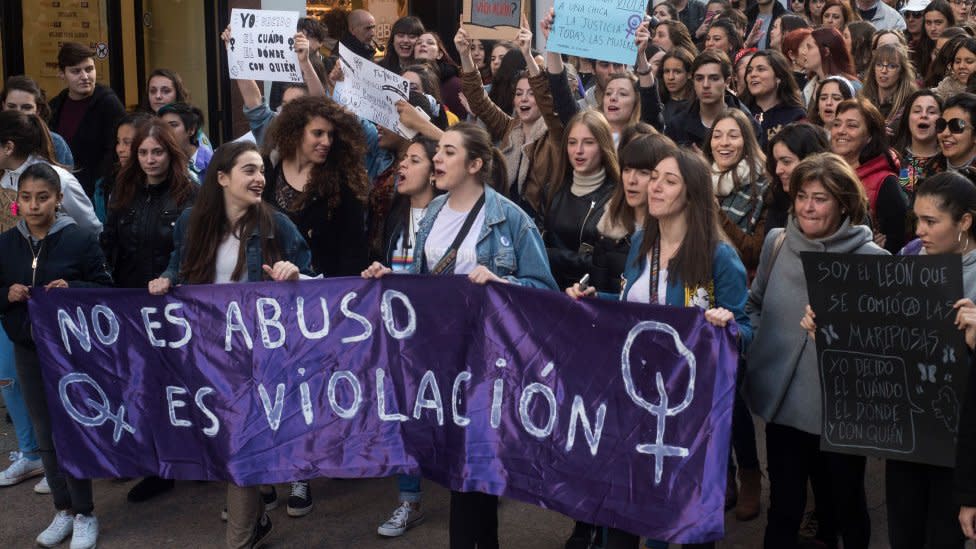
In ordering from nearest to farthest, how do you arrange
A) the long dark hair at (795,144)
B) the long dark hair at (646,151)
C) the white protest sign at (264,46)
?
the long dark hair at (646,151), the long dark hair at (795,144), the white protest sign at (264,46)

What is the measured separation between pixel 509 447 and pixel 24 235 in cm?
268

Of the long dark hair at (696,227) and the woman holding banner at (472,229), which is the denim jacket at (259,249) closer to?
the woman holding banner at (472,229)

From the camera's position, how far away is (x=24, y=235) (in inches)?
233

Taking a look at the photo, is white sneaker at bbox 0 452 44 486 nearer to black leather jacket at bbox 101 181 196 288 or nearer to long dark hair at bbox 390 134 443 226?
black leather jacket at bbox 101 181 196 288

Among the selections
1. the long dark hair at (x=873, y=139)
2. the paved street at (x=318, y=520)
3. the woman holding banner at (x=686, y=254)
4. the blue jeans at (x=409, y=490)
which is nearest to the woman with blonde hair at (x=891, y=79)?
the long dark hair at (x=873, y=139)

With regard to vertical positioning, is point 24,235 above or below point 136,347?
above

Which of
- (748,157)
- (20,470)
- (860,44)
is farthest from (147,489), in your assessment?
(860,44)

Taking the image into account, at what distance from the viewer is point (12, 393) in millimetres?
6426

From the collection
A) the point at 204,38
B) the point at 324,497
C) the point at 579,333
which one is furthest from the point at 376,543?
the point at 204,38

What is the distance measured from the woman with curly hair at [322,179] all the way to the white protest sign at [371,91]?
1.79 ft

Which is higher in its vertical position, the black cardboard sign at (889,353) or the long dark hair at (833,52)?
the long dark hair at (833,52)

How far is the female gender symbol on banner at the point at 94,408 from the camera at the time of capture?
5.55 m

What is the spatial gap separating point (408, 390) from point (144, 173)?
7.31 feet

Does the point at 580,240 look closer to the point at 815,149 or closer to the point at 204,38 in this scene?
the point at 815,149
